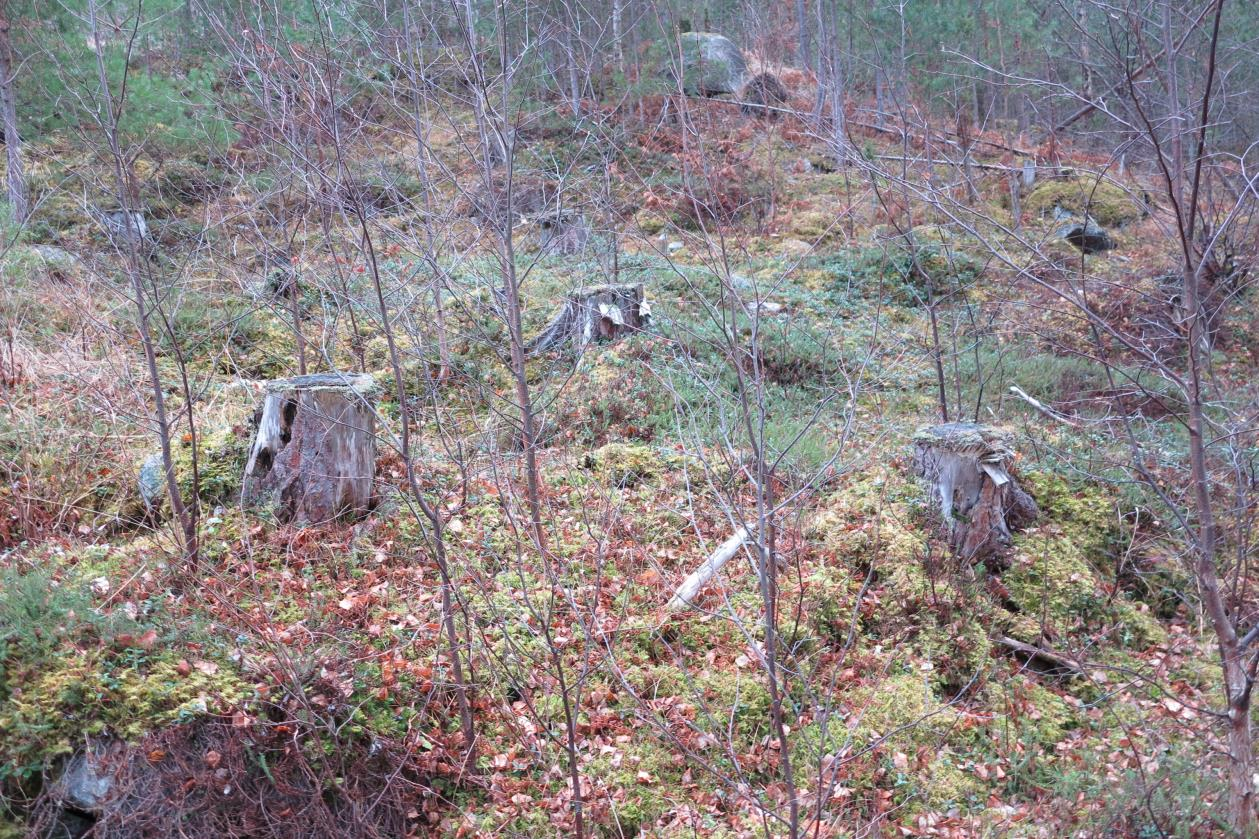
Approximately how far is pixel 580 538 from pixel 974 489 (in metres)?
2.54

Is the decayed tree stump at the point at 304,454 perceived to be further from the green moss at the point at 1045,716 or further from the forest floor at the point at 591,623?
the green moss at the point at 1045,716

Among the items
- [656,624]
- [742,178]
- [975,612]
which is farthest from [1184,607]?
[742,178]

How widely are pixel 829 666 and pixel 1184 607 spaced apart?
104 inches

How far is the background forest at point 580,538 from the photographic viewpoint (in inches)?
127

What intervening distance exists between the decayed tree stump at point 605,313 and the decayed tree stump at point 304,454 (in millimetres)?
3443

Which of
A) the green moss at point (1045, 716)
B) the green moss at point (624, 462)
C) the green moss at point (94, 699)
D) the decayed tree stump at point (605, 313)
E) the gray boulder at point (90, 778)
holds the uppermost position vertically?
the decayed tree stump at point (605, 313)

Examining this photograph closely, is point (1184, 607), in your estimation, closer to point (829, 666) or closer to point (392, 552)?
point (829, 666)

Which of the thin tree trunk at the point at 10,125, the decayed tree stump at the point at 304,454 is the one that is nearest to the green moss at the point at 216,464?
the decayed tree stump at the point at 304,454

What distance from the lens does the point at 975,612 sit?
4.87 metres

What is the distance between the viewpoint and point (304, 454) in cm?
501

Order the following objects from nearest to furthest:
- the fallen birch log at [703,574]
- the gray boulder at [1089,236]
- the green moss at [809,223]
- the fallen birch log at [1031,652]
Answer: the fallen birch log at [1031,652] < the fallen birch log at [703,574] < the gray boulder at [1089,236] < the green moss at [809,223]

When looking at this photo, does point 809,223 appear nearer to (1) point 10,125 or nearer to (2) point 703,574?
(2) point 703,574

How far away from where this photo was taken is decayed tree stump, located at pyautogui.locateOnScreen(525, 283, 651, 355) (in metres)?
8.33

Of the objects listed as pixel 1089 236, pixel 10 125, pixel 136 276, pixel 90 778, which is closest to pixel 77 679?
pixel 90 778
